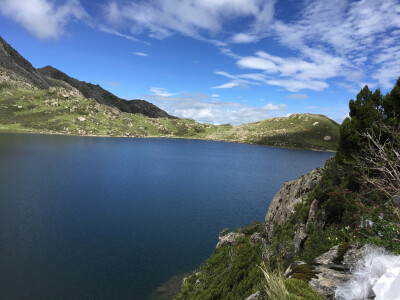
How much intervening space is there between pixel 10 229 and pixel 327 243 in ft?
157

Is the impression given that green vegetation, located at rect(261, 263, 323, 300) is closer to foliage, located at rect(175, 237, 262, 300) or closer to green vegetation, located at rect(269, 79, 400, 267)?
green vegetation, located at rect(269, 79, 400, 267)

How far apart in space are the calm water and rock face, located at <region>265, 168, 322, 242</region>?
1268 cm

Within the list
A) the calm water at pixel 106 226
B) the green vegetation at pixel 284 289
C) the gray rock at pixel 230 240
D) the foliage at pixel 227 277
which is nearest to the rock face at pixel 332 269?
the green vegetation at pixel 284 289

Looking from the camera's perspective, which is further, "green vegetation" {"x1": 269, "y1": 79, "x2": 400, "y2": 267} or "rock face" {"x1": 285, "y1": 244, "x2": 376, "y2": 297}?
"green vegetation" {"x1": 269, "y1": 79, "x2": 400, "y2": 267}

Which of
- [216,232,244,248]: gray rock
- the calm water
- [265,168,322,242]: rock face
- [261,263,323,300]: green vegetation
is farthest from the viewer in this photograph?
[216,232,244,248]: gray rock

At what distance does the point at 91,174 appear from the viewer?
82.9m

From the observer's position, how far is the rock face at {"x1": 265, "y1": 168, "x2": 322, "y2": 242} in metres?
30.5

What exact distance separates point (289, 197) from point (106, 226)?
112ft

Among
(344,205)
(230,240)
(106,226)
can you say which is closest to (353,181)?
(344,205)

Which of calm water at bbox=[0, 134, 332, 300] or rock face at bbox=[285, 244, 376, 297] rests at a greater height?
rock face at bbox=[285, 244, 376, 297]

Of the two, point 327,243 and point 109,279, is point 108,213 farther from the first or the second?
point 327,243

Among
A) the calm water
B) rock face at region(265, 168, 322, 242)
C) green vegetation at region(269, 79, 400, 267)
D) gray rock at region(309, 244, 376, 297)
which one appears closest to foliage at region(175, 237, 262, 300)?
green vegetation at region(269, 79, 400, 267)

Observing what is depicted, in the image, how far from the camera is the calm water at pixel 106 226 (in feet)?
93.7

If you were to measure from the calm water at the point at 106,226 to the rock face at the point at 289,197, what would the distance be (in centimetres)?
1268
